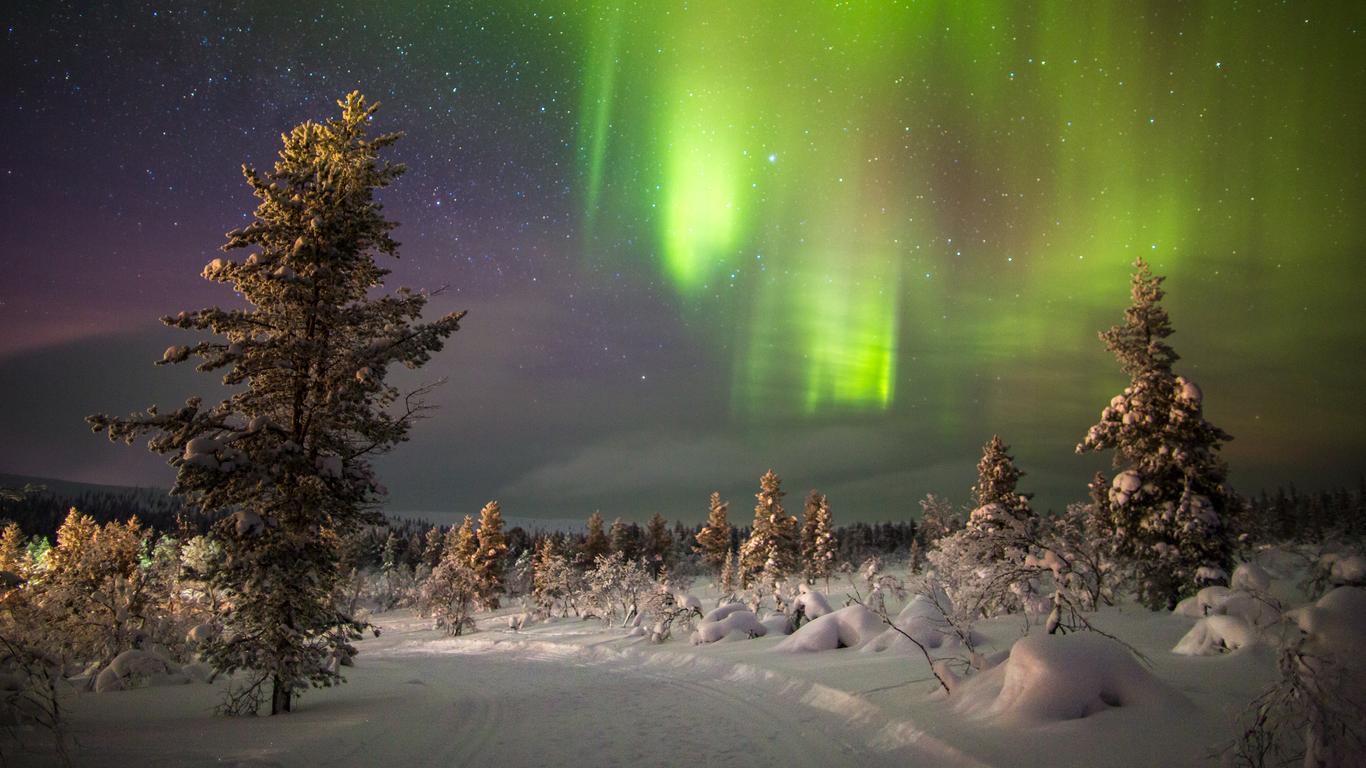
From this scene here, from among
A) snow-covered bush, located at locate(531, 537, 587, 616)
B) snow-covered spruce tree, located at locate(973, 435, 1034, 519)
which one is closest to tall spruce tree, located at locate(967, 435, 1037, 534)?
snow-covered spruce tree, located at locate(973, 435, 1034, 519)

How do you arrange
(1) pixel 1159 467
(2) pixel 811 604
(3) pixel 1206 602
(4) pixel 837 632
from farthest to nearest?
(2) pixel 811 604 < (1) pixel 1159 467 < (4) pixel 837 632 < (3) pixel 1206 602

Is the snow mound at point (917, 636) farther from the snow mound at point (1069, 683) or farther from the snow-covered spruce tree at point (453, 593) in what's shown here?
the snow-covered spruce tree at point (453, 593)

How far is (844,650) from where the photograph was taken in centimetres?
1852

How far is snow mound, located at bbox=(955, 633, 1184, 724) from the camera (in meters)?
8.00

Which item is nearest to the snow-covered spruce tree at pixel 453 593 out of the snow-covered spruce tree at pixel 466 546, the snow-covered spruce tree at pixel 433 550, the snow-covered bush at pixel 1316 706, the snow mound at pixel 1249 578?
the snow-covered spruce tree at pixel 466 546

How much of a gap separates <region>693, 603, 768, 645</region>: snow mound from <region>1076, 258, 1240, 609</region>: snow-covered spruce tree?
45.3ft

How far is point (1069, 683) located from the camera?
A: 8.15 metres

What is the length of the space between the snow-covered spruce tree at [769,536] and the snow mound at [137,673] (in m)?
41.2

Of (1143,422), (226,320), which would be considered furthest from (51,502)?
(1143,422)

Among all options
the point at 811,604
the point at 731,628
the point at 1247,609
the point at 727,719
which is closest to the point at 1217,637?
the point at 1247,609

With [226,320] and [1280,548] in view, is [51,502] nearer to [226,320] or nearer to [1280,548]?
[226,320]

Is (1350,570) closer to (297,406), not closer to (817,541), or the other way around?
(297,406)

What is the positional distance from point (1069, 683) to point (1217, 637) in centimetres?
608

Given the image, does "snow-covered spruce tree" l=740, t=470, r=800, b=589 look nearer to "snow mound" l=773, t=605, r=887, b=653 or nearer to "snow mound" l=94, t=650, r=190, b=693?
"snow mound" l=773, t=605, r=887, b=653
